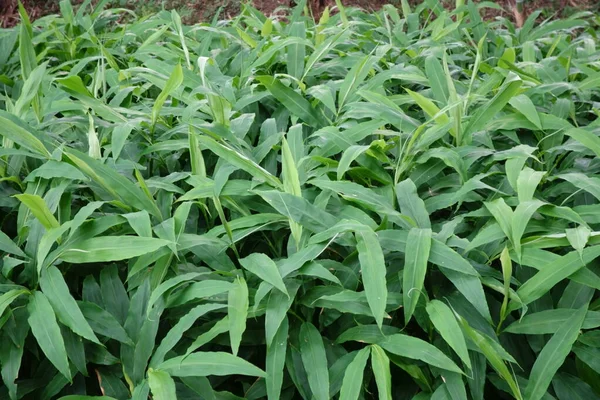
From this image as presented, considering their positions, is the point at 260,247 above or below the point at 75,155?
below

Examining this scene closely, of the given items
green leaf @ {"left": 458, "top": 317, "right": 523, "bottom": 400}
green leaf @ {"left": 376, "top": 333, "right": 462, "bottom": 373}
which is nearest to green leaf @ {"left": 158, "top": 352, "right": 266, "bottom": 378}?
green leaf @ {"left": 376, "top": 333, "right": 462, "bottom": 373}

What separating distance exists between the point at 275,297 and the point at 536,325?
1.58ft

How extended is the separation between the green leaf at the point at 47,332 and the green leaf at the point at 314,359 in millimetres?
406

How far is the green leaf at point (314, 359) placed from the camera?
1.05 m

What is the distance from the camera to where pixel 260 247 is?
4.48 feet

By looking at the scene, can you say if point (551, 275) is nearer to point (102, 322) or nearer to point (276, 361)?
point (276, 361)

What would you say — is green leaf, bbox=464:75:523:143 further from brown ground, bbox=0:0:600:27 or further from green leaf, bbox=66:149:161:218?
brown ground, bbox=0:0:600:27

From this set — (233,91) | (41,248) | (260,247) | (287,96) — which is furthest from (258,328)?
(233,91)

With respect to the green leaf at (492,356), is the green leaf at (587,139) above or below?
above

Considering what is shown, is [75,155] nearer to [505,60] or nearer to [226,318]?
[226,318]

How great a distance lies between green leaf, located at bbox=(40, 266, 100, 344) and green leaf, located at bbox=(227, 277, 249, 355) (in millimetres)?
229

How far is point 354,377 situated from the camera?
3.33ft

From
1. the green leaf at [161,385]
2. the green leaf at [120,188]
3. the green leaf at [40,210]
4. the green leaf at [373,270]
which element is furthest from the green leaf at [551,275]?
the green leaf at [40,210]

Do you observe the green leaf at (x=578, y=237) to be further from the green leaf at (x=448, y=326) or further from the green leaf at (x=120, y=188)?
the green leaf at (x=120, y=188)
